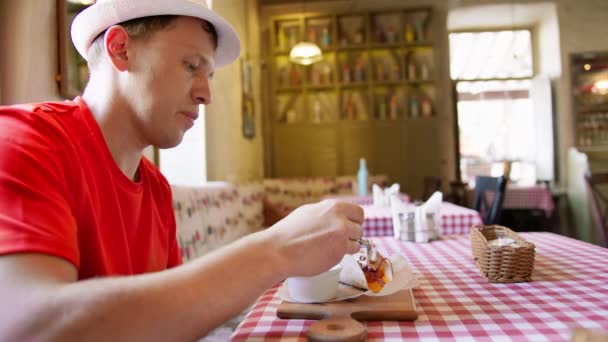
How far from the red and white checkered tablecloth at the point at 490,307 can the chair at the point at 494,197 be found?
1.77 metres

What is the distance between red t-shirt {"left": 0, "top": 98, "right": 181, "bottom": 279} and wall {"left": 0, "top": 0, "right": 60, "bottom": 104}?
62 centimetres

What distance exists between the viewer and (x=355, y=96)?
666 centimetres

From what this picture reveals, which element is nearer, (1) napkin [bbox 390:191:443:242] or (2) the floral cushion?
(1) napkin [bbox 390:191:443:242]

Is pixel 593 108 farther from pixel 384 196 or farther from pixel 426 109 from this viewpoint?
pixel 384 196

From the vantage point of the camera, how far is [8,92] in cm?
142

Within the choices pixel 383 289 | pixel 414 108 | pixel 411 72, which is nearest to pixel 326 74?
pixel 411 72

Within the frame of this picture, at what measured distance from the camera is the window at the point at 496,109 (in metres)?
6.77

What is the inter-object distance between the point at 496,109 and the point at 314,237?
22.3 ft

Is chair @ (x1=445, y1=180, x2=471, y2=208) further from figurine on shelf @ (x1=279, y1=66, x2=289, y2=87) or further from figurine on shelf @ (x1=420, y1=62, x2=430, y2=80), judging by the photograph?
figurine on shelf @ (x1=279, y1=66, x2=289, y2=87)

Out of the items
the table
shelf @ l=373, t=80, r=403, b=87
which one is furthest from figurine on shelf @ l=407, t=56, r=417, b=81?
the table

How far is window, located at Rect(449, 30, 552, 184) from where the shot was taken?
6773 mm

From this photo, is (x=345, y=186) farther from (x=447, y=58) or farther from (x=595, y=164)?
(x=595, y=164)

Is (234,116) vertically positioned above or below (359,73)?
below

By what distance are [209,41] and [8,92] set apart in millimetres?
808
